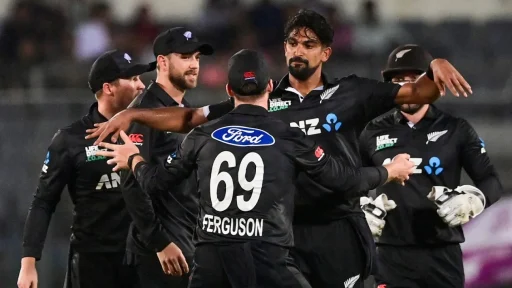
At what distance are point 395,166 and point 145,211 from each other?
1.54m

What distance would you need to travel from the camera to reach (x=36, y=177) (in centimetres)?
1079

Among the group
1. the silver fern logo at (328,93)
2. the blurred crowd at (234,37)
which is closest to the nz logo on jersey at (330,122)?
the silver fern logo at (328,93)

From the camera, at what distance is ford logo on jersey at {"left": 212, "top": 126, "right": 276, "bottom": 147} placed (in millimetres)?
5652

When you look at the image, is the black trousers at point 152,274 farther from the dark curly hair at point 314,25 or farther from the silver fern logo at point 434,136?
the silver fern logo at point 434,136

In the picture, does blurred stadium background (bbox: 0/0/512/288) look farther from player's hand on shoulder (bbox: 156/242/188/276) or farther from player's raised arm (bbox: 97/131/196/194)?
player's raised arm (bbox: 97/131/196/194)

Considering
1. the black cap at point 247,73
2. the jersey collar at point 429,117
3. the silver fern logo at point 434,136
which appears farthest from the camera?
the jersey collar at point 429,117

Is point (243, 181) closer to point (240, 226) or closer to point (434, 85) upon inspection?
point (240, 226)

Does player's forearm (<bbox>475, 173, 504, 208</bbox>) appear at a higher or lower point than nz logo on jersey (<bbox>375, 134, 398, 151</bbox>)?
lower

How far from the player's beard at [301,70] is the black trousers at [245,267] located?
4.11 ft

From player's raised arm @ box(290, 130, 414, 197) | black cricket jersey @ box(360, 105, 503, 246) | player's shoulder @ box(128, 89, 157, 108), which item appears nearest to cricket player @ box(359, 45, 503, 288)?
black cricket jersey @ box(360, 105, 503, 246)

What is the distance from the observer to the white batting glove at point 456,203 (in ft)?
22.7

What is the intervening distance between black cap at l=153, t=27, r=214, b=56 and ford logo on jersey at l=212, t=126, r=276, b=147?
5.42ft

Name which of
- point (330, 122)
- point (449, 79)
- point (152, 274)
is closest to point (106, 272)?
point (152, 274)

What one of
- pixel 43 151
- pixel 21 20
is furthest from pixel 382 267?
pixel 21 20
